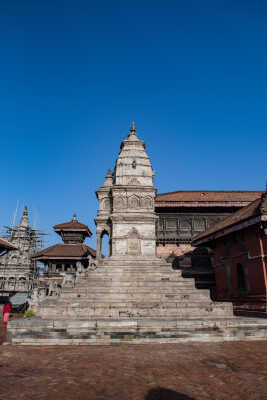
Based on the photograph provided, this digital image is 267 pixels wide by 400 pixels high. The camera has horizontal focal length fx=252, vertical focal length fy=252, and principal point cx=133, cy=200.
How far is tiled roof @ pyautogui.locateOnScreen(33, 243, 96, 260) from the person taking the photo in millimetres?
32594

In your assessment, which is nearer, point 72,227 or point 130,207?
point 130,207

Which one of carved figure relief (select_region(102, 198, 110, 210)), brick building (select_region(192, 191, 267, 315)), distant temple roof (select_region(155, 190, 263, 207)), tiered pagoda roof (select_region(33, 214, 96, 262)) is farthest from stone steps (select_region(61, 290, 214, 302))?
tiered pagoda roof (select_region(33, 214, 96, 262))

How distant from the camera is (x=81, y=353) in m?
7.95

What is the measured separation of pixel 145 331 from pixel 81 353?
2716 mm

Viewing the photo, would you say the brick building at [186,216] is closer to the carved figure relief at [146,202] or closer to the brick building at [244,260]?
the carved figure relief at [146,202]

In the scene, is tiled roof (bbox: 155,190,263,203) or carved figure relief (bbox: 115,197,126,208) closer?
carved figure relief (bbox: 115,197,126,208)

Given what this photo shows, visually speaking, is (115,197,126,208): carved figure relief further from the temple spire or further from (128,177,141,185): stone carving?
the temple spire

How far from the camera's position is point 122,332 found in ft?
31.3

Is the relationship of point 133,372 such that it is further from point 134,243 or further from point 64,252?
point 64,252

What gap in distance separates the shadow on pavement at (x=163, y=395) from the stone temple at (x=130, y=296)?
471 centimetres

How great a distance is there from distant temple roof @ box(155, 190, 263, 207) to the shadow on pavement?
76.7 feet

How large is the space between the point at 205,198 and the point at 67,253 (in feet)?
61.9

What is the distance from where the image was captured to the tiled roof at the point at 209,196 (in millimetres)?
28938

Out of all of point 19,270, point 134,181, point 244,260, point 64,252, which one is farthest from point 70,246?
point 244,260
